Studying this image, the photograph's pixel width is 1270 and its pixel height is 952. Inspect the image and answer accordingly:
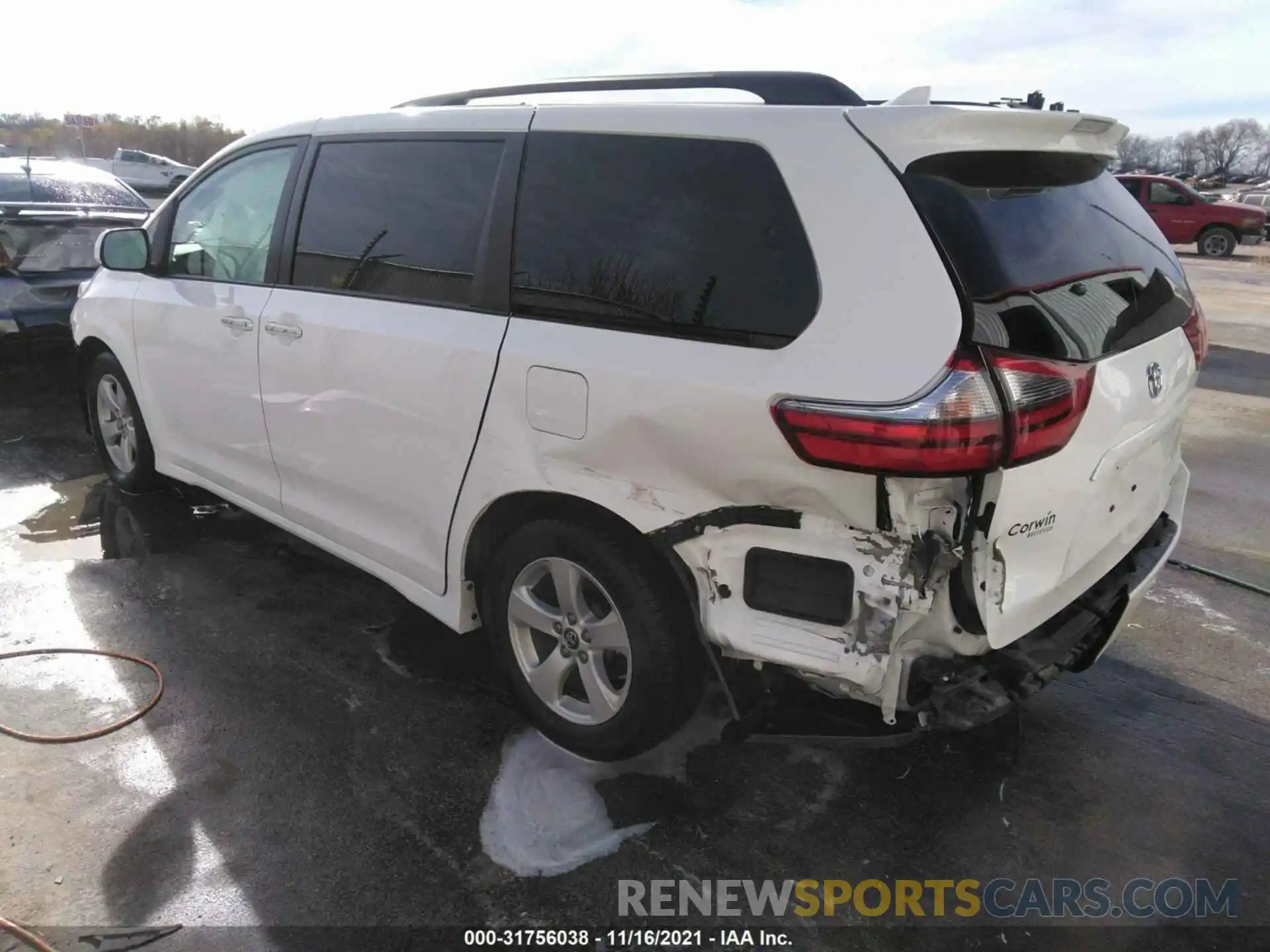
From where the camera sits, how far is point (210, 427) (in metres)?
4.13

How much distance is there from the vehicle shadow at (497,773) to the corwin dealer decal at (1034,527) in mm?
990

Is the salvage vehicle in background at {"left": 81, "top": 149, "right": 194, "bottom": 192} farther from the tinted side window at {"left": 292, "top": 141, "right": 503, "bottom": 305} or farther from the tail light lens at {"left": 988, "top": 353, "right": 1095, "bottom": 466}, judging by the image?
the tail light lens at {"left": 988, "top": 353, "right": 1095, "bottom": 466}

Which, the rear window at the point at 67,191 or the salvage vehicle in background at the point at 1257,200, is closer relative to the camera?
the rear window at the point at 67,191

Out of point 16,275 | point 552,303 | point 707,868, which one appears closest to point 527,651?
→ point 707,868

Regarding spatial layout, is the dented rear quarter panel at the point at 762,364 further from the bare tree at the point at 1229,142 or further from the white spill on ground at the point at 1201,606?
the bare tree at the point at 1229,142

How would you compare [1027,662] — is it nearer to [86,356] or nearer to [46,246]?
[86,356]

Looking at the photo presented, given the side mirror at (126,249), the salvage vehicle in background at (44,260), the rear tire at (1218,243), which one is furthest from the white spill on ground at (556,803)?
the rear tire at (1218,243)

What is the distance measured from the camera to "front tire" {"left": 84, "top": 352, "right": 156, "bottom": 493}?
15.8 ft

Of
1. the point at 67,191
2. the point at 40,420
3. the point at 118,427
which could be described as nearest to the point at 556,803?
the point at 118,427

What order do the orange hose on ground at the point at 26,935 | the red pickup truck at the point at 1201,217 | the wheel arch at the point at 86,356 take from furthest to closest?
the red pickup truck at the point at 1201,217
the wheel arch at the point at 86,356
the orange hose on ground at the point at 26,935

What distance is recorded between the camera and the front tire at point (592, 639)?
8.46 feet

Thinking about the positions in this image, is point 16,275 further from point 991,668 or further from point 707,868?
point 991,668

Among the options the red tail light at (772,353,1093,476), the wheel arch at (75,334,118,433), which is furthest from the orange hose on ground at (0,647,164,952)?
the red tail light at (772,353,1093,476)

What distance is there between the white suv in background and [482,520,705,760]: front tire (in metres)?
0.01
